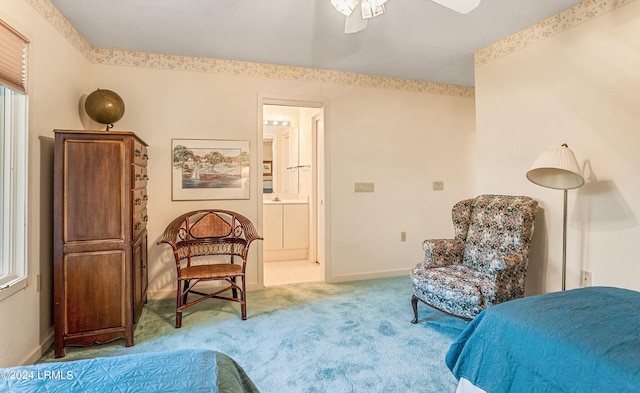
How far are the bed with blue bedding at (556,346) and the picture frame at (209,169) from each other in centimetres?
269

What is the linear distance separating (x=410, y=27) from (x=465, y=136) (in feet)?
7.34

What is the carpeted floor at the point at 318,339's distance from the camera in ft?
6.42

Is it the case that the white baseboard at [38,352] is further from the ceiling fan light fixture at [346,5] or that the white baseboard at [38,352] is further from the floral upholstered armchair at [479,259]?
the ceiling fan light fixture at [346,5]

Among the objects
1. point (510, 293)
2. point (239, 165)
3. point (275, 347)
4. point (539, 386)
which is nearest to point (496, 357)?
point (539, 386)

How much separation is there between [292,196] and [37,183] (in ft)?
12.0

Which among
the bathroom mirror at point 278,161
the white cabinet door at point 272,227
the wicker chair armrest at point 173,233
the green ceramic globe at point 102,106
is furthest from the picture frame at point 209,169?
the bathroom mirror at point 278,161

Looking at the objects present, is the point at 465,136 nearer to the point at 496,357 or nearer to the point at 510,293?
the point at 510,293

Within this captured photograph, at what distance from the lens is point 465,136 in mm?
4523

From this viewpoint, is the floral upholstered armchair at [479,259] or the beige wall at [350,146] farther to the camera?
the beige wall at [350,146]

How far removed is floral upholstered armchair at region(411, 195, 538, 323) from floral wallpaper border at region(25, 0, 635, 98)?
141 centimetres

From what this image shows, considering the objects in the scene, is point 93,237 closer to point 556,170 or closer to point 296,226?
point 296,226

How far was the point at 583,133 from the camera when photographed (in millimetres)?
2473

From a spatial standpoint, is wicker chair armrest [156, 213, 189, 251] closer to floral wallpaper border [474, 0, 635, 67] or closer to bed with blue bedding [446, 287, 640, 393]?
bed with blue bedding [446, 287, 640, 393]

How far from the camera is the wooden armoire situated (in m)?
2.24
